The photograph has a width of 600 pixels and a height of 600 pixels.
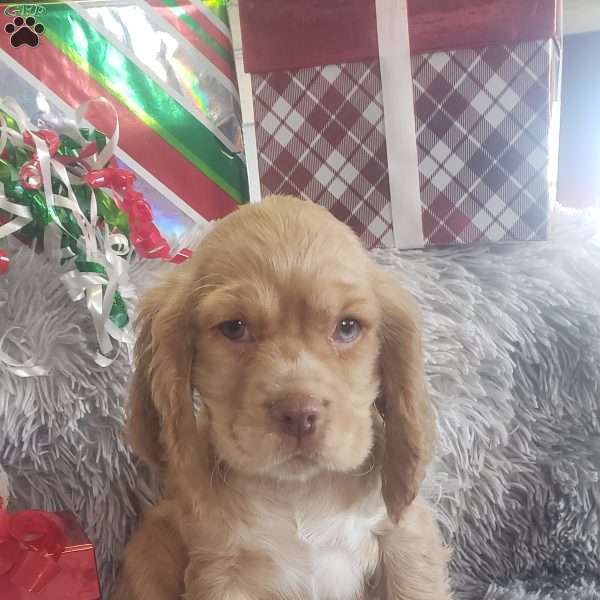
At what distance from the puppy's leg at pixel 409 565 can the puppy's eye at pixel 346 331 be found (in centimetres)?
30

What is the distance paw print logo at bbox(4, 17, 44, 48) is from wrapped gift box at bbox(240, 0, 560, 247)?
1.33 feet

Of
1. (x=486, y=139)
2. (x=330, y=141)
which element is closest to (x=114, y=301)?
(x=330, y=141)

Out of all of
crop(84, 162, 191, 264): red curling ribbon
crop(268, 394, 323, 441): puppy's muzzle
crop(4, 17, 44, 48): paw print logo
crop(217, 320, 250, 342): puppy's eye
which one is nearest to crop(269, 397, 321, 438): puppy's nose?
crop(268, 394, 323, 441): puppy's muzzle

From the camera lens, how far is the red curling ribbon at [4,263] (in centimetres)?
131

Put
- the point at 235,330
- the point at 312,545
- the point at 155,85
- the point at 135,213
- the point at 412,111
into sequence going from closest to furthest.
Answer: the point at 235,330 → the point at 312,545 → the point at 135,213 → the point at 412,111 → the point at 155,85

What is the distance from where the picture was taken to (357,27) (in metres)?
1.50

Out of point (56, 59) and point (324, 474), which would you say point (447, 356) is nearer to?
point (324, 474)

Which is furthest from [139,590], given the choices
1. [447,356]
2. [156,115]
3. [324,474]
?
[156,115]

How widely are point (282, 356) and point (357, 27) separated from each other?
0.78m

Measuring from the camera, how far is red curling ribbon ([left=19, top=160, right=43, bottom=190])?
131cm

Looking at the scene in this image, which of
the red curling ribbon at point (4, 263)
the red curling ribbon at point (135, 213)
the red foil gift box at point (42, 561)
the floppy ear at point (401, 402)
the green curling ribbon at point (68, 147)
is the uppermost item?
the green curling ribbon at point (68, 147)

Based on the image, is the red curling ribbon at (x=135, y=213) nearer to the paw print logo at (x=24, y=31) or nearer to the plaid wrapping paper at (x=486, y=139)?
the paw print logo at (x=24, y=31)

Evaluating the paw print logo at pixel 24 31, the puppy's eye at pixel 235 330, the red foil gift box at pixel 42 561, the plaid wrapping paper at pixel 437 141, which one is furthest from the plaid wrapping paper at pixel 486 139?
the red foil gift box at pixel 42 561

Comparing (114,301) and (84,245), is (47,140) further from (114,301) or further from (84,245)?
(114,301)
